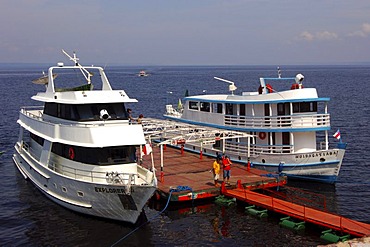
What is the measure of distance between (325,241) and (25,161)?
807 inches

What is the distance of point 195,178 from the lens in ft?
89.0

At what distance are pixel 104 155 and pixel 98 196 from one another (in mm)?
2072

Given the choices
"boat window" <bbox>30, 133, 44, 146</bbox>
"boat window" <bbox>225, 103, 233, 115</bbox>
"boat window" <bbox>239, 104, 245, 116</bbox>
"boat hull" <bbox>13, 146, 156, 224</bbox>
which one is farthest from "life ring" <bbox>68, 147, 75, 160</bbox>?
"boat window" <bbox>225, 103, 233, 115</bbox>

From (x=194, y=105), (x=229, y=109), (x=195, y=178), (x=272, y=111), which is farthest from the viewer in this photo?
(x=194, y=105)

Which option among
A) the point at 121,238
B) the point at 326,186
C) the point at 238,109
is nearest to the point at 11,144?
the point at 238,109

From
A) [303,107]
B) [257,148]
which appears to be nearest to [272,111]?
[303,107]

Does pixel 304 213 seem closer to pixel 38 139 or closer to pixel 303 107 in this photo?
pixel 303 107

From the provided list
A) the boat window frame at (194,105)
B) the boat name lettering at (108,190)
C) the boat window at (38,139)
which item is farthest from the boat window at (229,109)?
the boat name lettering at (108,190)

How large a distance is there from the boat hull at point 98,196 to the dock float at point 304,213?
6205 mm

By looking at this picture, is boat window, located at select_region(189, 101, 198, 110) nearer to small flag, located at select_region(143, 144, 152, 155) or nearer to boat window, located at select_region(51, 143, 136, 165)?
small flag, located at select_region(143, 144, 152, 155)

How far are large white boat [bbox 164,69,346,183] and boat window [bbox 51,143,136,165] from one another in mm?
8258

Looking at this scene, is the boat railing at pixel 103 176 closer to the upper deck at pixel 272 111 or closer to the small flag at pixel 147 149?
the small flag at pixel 147 149

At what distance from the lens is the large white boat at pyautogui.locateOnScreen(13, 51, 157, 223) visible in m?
21.3

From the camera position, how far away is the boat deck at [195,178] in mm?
24375
